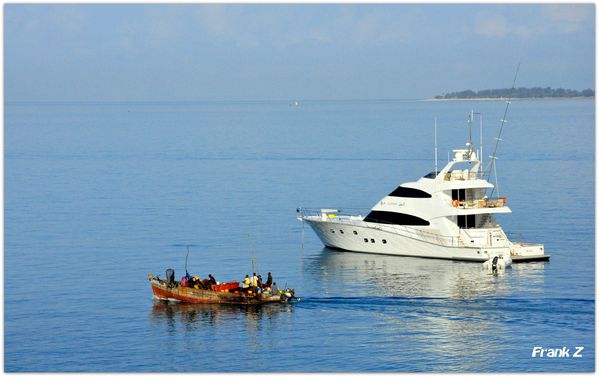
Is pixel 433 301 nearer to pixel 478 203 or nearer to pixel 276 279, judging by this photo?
pixel 276 279

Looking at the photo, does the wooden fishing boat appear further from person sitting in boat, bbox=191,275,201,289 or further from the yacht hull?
the yacht hull

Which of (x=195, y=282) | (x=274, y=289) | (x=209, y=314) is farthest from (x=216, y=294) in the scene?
(x=274, y=289)

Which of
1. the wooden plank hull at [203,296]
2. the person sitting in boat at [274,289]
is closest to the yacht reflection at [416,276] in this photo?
the person sitting in boat at [274,289]

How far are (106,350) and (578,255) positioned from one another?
2875 centimetres

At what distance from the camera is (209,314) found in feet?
161

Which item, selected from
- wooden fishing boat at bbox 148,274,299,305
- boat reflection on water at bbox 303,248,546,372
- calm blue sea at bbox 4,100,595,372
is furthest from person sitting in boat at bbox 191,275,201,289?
boat reflection on water at bbox 303,248,546,372

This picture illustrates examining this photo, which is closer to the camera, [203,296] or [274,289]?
[274,289]

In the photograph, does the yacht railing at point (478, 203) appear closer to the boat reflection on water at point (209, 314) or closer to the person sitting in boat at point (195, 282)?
the boat reflection on water at point (209, 314)

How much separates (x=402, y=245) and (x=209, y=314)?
619 inches

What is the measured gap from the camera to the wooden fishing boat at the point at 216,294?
50062 millimetres

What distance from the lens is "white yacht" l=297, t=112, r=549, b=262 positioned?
2387 inches

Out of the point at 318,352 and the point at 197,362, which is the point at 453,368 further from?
the point at 197,362

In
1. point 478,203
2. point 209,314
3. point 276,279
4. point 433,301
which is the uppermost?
point 478,203

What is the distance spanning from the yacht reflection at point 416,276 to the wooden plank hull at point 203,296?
516 centimetres
